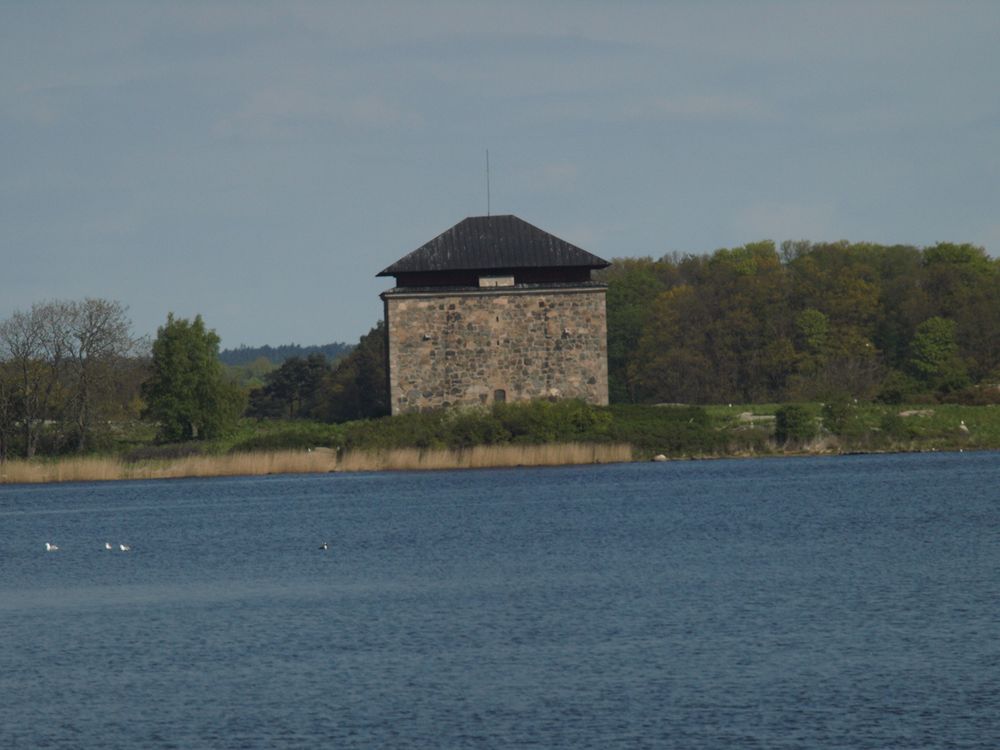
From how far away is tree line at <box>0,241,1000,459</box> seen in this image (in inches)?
2191

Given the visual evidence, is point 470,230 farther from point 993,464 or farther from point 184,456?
point 993,464

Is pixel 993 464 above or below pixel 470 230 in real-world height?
below

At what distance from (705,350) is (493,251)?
22155mm

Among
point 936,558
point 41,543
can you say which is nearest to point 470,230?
point 41,543

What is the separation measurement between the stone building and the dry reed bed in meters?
5.77

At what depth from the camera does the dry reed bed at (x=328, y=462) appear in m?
46.3

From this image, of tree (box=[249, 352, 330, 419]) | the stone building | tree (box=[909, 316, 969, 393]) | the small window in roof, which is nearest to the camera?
the stone building

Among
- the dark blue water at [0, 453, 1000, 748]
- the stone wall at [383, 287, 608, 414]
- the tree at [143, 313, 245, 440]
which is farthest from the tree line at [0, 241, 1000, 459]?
the dark blue water at [0, 453, 1000, 748]

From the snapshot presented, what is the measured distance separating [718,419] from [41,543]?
80.2 ft

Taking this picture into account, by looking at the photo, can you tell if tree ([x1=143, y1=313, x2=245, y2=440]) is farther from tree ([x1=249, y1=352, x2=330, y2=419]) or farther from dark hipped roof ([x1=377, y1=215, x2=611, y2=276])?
tree ([x1=249, y1=352, x2=330, y2=419])

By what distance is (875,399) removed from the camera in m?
53.0

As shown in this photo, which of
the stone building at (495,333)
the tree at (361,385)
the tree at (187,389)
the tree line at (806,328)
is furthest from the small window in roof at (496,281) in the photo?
the tree at (361,385)

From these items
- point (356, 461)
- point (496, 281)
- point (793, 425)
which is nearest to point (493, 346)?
point (496, 281)

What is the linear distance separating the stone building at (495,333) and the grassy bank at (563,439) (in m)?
3.58
